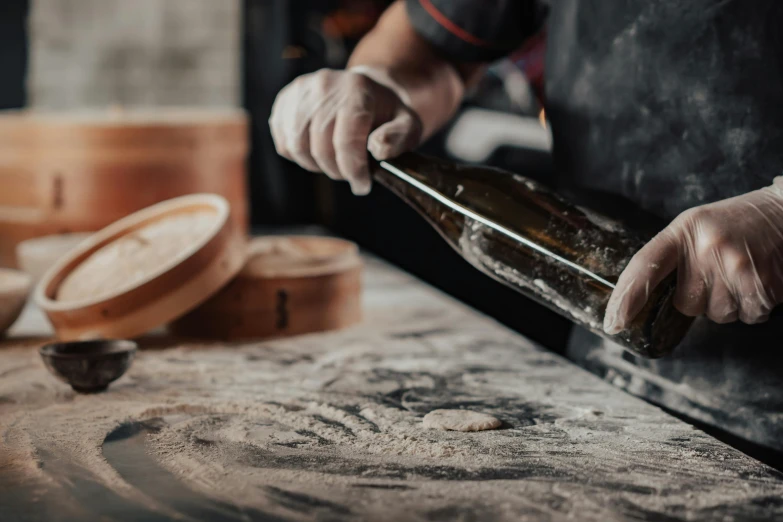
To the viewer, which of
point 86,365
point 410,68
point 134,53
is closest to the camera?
point 86,365

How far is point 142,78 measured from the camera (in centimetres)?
396

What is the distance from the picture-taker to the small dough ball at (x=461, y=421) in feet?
3.59

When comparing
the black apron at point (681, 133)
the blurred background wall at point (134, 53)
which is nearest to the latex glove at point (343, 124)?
the black apron at point (681, 133)

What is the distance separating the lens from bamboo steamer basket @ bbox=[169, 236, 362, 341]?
1695 millimetres

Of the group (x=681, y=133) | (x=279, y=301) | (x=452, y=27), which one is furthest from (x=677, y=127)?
(x=279, y=301)

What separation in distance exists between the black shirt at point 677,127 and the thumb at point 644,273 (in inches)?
11.3

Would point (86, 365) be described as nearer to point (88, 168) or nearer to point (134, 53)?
point (88, 168)

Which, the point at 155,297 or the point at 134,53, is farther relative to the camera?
the point at 134,53

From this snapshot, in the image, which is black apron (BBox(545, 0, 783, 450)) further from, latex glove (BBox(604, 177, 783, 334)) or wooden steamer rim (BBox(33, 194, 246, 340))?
wooden steamer rim (BBox(33, 194, 246, 340))

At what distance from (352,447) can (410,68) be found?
35.8 inches

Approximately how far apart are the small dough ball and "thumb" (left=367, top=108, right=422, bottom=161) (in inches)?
17.5

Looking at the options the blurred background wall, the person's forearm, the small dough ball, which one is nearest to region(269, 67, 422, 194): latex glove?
the person's forearm

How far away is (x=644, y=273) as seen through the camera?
0.98 meters

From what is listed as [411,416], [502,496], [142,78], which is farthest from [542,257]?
[142,78]
